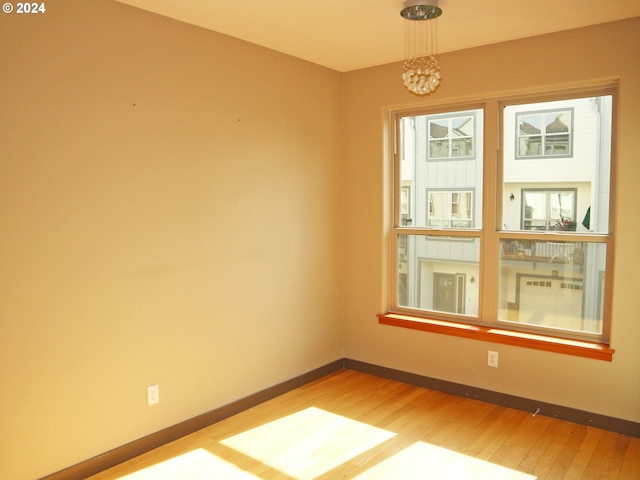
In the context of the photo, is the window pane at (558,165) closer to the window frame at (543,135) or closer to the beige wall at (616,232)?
the window frame at (543,135)

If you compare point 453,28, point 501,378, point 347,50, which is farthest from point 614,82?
point 501,378

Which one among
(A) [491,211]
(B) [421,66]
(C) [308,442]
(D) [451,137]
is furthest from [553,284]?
(C) [308,442]

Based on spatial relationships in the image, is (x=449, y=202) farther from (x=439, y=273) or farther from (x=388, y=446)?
(x=388, y=446)

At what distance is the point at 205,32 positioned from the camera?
10.5 ft

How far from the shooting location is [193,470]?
9.20 ft

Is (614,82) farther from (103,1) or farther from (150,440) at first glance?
(150,440)

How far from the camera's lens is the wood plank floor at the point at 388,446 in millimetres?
2793

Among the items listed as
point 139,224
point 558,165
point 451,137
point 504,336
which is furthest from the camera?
point 451,137

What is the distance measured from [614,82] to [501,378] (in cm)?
213

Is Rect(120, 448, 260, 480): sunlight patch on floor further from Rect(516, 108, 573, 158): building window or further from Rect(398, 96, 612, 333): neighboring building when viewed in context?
Rect(516, 108, 573, 158): building window

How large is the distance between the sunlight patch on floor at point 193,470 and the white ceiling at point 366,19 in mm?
2551

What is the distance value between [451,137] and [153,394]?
280 cm

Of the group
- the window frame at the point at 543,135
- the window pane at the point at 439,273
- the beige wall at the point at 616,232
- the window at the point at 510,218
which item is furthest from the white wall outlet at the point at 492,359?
the window frame at the point at 543,135

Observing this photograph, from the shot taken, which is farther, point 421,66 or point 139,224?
point 139,224
